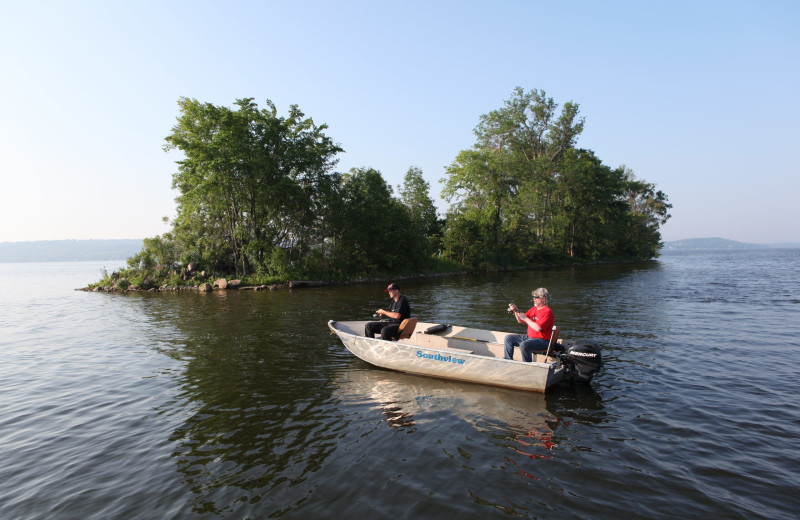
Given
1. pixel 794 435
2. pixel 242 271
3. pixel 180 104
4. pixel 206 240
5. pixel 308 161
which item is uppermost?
pixel 180 104

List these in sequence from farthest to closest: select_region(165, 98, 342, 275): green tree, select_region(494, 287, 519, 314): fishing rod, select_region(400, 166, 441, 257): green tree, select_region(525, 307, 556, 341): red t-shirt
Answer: select_region(400, 166, 441, 257): green tree → select_region(165, 98, 342, 275): green tree → select_region(494, 287, 519, 314): fishing rod → select_region(525, 307, 556, 341): red t-shirt

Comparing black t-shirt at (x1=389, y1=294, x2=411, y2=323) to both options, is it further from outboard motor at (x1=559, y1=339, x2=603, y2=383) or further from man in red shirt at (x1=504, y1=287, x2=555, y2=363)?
outboard motor at (x1=559, y1=339, x2=603, y2=383)

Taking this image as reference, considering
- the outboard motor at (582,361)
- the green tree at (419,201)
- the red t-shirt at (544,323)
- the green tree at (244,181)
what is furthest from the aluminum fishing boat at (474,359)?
the green tree at (419,201)

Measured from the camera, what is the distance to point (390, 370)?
420 inches

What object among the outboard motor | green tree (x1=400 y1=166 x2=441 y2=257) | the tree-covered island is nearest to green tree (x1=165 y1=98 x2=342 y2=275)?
the tree-covered island

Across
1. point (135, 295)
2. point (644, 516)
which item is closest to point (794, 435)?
point (644, 516)

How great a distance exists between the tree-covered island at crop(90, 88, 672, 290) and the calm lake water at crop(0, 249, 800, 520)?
21.5 m

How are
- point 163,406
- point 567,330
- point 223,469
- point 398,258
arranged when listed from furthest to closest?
1. point 398,258
2. point 567,330
3. point 163,406
4. point 223,469

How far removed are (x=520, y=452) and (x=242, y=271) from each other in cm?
3504

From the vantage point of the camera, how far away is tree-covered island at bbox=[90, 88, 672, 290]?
33500mm

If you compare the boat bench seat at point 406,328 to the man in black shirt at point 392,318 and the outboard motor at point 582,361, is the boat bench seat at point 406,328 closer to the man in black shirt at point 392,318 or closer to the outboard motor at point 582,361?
the man in black shirt at point 392,318

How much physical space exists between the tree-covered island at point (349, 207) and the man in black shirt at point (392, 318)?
2478 centimetres

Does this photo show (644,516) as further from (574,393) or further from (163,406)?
(163,406)

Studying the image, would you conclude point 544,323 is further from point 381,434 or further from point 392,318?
point 381,434
